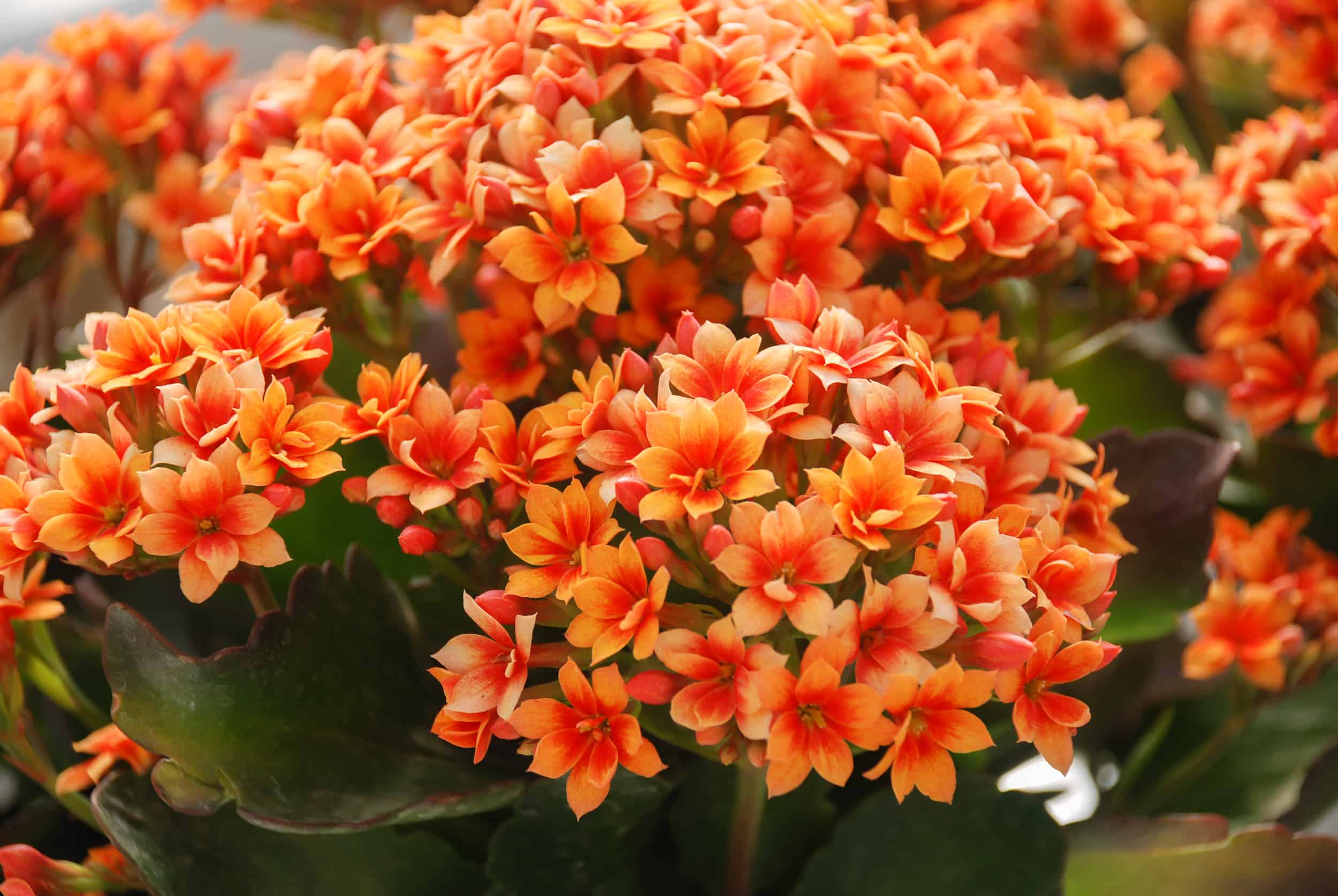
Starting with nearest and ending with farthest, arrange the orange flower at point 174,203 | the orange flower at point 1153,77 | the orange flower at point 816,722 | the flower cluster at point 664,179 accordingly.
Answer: the orange flower at point 816,722, the flower cluster at point 664,179, the orange flower at point 174,203, the orange flower at point 1153,77

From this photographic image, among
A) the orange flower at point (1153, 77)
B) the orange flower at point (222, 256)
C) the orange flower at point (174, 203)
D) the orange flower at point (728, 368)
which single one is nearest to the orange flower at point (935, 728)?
the orange flower at point (728, 368)

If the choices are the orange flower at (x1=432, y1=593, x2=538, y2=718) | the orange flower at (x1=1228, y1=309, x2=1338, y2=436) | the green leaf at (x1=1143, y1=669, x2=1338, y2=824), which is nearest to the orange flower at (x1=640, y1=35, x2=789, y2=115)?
the orange flower at (x1=432, y1=593, x2=538, y2=718)

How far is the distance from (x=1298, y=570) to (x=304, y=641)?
1.67 feet

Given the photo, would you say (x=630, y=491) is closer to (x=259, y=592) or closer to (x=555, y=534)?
(x=555, y=534)

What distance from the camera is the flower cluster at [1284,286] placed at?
58cm

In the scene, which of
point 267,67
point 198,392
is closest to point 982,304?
point 198,392

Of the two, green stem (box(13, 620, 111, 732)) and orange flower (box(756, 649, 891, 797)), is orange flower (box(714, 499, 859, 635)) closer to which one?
orange flower (box(756, 649, 891, 797))

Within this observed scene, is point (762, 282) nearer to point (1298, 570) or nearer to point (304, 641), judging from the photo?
point (304, 641)

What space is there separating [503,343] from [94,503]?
171 mm

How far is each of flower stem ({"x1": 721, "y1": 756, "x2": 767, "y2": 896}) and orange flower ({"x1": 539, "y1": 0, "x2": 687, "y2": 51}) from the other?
286 mm

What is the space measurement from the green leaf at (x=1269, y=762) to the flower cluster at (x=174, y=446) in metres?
0.50

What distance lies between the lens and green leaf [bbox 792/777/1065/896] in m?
0.51

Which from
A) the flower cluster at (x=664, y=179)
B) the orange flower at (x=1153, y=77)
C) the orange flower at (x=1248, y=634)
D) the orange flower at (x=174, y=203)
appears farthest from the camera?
the orange flower at (x=1153, y=77)

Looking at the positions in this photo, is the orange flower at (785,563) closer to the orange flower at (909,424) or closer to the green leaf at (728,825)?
the orange flower at (909,424)
